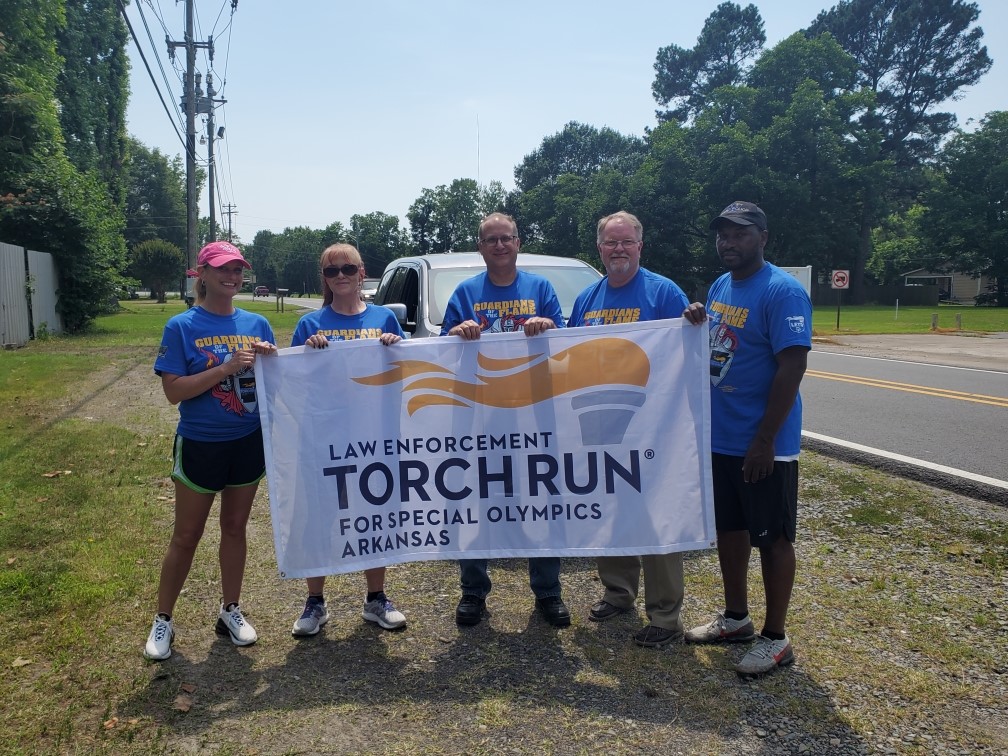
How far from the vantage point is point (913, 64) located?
67.9 metres

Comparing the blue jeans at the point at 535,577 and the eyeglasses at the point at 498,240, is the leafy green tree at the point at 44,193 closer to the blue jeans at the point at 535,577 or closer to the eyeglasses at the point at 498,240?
the eyeglasses at the point at 498,240

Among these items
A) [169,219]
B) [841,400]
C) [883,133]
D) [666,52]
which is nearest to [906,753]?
[841,400]

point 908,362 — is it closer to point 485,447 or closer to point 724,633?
point 724,633

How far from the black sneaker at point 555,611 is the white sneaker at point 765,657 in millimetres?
927

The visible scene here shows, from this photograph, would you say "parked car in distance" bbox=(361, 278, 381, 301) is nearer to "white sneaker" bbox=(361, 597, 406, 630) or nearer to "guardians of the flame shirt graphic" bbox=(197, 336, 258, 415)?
"guardians of the flame shirt graphic" bbox=(197, 336, 258, 415)

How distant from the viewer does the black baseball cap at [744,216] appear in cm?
372

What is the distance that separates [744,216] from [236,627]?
10.7 feet

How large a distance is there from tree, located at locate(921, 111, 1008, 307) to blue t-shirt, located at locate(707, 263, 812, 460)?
62.5 meters

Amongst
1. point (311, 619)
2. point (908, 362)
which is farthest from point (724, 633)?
point (908, 362)

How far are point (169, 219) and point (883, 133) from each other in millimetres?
77451

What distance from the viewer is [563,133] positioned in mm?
102375

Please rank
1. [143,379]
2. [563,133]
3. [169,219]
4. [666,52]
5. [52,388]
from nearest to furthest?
[52,388], [143,379], [666,52], [169,219], [563,133]

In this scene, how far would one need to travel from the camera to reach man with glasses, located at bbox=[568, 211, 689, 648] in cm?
401

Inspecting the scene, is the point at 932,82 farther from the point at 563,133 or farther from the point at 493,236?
the point at 493,236
